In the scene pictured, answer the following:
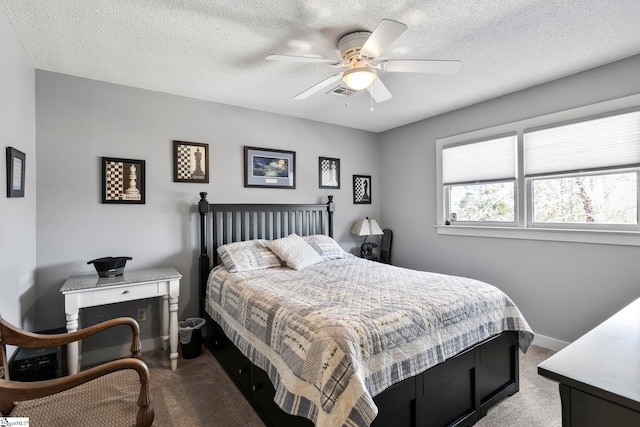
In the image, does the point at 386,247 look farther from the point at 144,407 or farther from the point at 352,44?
the point at 144,407

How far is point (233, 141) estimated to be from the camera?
11.5 feet

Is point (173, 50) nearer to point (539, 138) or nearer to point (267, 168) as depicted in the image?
point (267, 168)

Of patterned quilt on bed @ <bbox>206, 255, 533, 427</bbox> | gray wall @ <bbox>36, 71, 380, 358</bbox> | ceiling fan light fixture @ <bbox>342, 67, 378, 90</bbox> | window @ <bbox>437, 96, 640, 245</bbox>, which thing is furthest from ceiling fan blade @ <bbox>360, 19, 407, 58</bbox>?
window @ <bbox>437, 96, 640, 245</bbox>

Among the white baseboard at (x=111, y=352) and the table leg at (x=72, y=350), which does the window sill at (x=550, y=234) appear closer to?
the white baseboard at (x=111, y=352)

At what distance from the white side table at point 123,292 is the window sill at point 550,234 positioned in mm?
3135

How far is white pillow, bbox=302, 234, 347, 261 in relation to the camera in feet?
11.5

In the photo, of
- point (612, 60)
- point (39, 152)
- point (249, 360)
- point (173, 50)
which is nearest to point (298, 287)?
point (249, 360)

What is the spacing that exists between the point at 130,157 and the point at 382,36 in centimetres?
253

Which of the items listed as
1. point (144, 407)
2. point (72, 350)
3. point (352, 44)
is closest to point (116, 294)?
point (72, 350)

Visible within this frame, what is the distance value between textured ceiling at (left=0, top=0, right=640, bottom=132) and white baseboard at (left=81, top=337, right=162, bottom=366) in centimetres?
247

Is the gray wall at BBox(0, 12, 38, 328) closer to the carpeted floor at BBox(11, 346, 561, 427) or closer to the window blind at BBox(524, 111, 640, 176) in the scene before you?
the carpeted floor at BBox(11, 346, 561, 427)

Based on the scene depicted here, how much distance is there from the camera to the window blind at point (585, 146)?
253cm

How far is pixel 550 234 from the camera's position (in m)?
2.93

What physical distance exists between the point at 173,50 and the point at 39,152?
1469mm
